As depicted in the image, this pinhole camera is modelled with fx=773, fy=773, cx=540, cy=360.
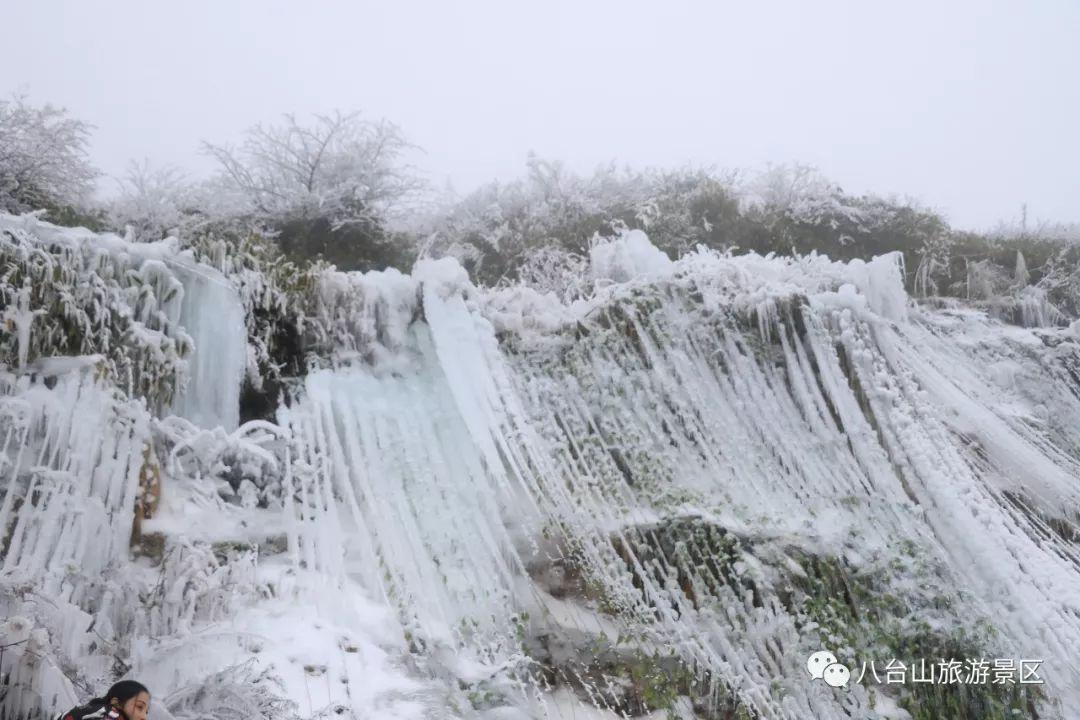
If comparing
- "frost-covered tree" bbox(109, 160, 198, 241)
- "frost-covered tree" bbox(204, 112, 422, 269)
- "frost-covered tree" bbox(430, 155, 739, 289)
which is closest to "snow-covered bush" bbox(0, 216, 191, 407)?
"frost-covered tree" bbox(109, 160, 198, 241)

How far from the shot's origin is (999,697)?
4.01m

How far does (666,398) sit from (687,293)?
967 mm

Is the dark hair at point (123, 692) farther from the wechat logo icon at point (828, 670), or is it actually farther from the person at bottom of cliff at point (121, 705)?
the wechat logo icon at point (828, 670)

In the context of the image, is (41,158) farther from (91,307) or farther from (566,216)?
(566,216)

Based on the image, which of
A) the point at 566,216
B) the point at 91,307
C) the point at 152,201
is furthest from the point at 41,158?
the point at 566,216

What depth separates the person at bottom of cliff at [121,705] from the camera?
8.16 ft

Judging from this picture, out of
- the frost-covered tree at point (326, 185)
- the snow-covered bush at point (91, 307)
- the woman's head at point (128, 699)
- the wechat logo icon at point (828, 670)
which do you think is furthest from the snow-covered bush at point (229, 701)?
the frost-covered tree at point (326, 185)

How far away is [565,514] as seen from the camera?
14.9 feet

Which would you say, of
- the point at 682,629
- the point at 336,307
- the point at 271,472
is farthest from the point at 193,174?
the point at 682,629

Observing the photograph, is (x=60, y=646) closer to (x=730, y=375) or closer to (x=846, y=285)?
(x=730, y=375)

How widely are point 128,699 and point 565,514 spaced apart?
2530mm

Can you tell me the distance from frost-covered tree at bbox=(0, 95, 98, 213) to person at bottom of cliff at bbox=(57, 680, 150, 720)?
5.06 metres

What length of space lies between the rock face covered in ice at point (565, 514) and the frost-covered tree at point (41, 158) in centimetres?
263

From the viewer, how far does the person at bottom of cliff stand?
8.16 ft
